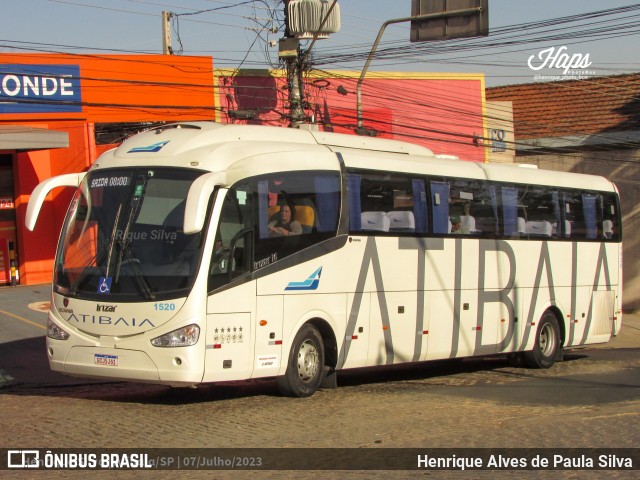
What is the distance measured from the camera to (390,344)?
13.8 m

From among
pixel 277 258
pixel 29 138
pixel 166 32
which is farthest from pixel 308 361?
pixel 166 32

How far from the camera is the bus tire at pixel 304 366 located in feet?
38.9

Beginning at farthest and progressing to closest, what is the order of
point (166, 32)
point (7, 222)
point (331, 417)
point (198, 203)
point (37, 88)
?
point (166, 32)
point (7, 222)
point (37, 88)
point (331, 417)
point (198, 203)

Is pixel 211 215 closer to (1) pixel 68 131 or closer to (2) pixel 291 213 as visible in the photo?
(2) pixel 291 213

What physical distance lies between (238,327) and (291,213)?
1.83 m

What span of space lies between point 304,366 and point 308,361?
0.11 m

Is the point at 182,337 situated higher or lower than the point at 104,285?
lower

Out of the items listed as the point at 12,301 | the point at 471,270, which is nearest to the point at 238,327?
the point at 471,270

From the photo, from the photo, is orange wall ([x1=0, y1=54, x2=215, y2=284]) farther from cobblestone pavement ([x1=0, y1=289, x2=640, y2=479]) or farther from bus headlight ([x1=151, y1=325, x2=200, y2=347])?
bus headlight ([x1=151, y1=325, x2=200, y2=347])

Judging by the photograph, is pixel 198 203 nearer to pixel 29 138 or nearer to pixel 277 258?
pixel 277 258

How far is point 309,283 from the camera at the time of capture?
40.1 feet

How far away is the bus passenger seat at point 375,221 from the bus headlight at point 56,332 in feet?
14.8

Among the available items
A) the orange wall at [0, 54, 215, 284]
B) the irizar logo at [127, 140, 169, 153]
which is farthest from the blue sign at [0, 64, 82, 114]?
the irizar logo at [127, 140, 169, 153]

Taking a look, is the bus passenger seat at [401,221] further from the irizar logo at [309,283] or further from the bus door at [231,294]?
the bus door at [231,294]
